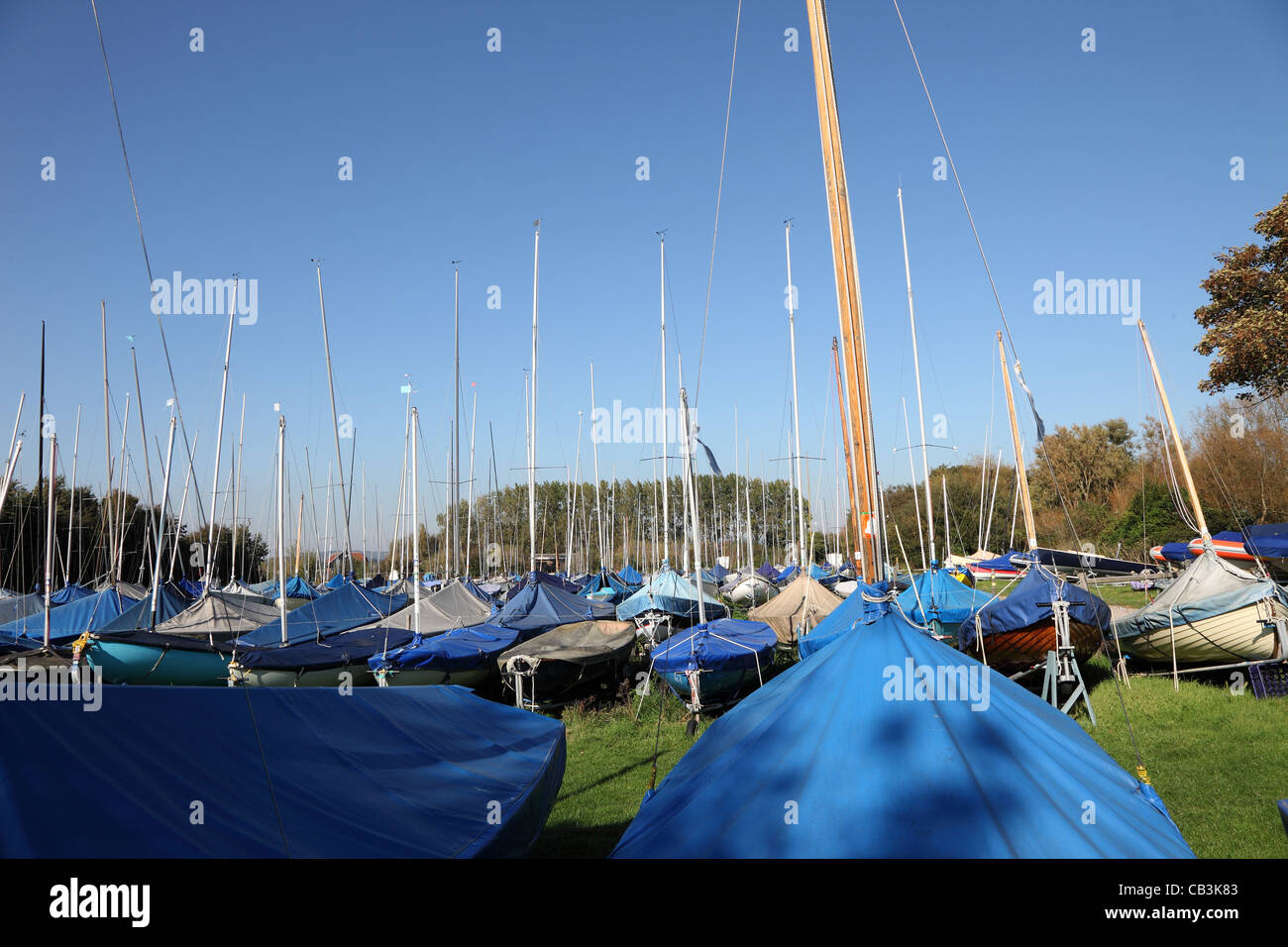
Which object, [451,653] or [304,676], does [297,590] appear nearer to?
[304,676]

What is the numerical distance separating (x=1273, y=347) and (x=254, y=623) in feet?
102

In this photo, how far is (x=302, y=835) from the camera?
3.65 meters

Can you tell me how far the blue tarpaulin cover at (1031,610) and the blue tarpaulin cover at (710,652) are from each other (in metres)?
3.92

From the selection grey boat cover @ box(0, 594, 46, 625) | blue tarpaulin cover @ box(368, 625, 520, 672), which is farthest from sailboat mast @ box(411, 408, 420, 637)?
grey boat cover @ box(0, 594, 46, 625)

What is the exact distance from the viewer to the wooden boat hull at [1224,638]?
42.3 ft

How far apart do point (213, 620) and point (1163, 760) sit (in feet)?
77.2

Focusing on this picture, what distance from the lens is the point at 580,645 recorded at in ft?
53.3

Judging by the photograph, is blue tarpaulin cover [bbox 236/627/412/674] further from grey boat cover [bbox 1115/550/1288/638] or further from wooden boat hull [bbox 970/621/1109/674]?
grey boat cover [bbox 1115/550/1288/638]

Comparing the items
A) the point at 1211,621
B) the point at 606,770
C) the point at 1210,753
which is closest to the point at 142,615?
the point at 606,770

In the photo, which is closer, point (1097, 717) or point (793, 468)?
point (1097, 717)

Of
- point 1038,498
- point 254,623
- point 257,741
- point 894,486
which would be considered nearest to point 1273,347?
point 257,741
